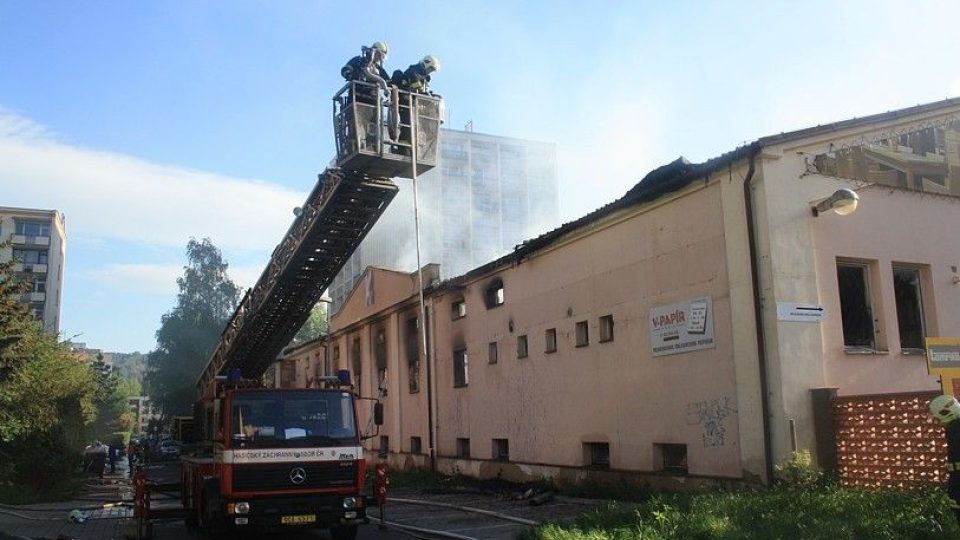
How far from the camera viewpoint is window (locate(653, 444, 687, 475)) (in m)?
13.2

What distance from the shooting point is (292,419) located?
10.5 m

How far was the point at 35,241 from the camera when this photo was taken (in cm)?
7938

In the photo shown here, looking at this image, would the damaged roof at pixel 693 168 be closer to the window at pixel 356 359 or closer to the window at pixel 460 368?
the window at pixel 460 368

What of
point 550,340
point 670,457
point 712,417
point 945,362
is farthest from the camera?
point 550,340

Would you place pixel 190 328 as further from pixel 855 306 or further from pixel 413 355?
pixel 855 306

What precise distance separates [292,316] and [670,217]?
9.11 metres

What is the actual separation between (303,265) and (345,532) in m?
6.47

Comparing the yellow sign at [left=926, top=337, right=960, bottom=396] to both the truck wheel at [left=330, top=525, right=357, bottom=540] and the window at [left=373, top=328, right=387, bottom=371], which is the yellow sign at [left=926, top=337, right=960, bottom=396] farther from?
the window at [left=373, top=328, right=387, bottom=371]

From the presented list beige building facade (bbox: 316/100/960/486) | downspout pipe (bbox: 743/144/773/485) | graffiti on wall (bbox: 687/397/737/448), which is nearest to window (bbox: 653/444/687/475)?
beige building facade (bbox: 316/100/960/486)

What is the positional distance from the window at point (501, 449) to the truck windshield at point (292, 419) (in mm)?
8626

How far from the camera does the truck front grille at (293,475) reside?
999cm

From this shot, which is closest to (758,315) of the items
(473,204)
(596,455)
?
(596,455)

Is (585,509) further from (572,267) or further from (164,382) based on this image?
(164,382)

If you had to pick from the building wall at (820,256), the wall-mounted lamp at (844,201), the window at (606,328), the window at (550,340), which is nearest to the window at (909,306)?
the building wall at (820,256)
